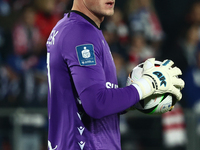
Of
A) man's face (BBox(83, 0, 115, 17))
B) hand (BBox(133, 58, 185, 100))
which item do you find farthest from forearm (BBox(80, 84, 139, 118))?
man's face (BBox(83, 0, 115, 17))

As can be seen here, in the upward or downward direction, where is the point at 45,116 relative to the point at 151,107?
downward

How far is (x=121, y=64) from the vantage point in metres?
7.04

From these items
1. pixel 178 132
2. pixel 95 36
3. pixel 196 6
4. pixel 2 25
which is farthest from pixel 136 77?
pixel 196 6

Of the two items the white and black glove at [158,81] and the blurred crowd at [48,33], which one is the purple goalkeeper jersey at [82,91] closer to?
the white and black glove at [158,81]

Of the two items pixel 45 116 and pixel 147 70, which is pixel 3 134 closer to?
pixel 45 116

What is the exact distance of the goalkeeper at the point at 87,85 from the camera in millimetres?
2219

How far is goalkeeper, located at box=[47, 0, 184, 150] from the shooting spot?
87.4 inches

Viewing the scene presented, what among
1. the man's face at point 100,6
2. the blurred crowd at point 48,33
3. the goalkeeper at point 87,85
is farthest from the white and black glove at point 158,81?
the blurred crowd at point 48,33

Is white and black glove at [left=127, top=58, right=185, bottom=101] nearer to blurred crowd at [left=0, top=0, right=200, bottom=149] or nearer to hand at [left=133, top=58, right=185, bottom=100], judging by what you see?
hand at [left=133, top=58, right=185, bottom=100]

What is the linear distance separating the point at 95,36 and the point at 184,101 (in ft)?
15.9

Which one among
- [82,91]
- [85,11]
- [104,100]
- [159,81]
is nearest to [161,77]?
[159,81]

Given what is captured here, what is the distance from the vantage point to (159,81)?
2402 millimetres

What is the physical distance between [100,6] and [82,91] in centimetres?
64

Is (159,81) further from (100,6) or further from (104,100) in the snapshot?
(100,6)
